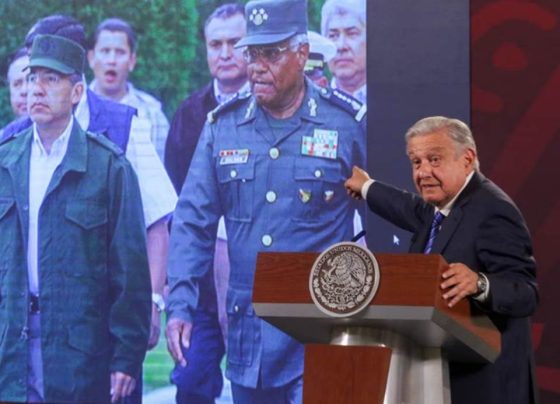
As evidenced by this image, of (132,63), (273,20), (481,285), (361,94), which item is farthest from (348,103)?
(481,285)

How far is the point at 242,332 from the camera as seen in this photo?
452 centimetres

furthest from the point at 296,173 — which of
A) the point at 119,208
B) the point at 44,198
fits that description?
the point at 44,198

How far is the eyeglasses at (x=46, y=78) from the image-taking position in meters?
4.92

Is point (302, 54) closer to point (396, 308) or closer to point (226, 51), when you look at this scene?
point (226, 51)

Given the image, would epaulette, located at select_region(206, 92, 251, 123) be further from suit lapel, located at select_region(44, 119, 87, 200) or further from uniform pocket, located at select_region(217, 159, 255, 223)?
suit lapel, located at select_region(44, 119, 87, 200)

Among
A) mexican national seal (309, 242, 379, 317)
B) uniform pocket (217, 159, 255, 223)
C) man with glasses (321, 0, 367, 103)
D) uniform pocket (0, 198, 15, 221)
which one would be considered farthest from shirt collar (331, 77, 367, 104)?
mexican national seal (309, 242, 379, 317)

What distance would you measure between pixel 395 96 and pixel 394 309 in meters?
2.33

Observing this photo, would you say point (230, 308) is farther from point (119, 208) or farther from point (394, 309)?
point (394, 309)

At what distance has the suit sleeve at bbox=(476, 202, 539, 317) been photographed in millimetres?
2445

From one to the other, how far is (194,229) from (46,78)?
103 cm

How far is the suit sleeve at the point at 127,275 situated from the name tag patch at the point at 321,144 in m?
0.79

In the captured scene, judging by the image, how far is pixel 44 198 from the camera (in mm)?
4816

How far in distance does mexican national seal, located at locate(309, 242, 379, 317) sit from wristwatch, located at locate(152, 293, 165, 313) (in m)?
2.38

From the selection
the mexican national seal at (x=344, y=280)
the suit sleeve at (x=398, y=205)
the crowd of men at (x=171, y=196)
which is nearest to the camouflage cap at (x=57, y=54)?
the crowd of men at (x=171, y=196)
